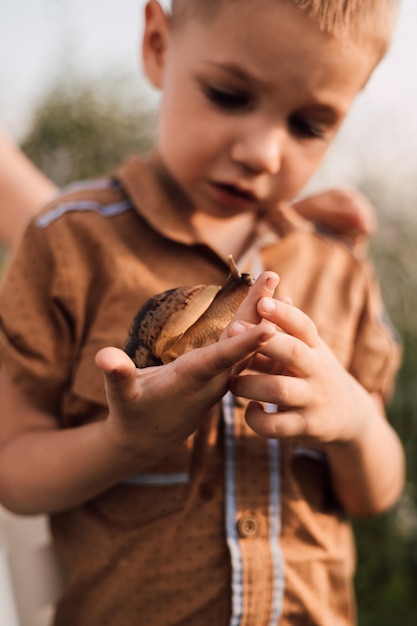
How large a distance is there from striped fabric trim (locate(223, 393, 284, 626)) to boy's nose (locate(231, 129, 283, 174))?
1.36ft

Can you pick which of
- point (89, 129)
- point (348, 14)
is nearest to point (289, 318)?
point (348, 14)

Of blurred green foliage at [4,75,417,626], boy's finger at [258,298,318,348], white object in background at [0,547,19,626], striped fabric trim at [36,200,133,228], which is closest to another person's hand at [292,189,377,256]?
striped fabric trim at [36,200,133,228]

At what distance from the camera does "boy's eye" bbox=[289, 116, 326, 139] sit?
124 cm

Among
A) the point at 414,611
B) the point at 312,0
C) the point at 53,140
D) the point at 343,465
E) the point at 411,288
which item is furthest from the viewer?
the point at 53,140

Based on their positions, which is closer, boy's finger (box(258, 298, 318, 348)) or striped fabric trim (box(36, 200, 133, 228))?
boy's finger (box(258, 298, 318, 348))

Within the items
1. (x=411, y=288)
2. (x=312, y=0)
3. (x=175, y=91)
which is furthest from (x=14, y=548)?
(x=411, y=288)

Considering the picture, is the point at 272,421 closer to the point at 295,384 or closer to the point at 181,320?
the point at 295,384

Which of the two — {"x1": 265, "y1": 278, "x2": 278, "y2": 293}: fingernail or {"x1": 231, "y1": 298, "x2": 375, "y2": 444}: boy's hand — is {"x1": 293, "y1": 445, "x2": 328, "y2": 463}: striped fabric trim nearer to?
{"x1": 231, "y1": 298, "x2": 375, "y2": 444}: boy's hand

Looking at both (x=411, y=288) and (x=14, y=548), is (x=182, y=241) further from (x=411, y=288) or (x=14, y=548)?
(x=411, y=288)

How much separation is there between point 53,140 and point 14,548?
3600mm

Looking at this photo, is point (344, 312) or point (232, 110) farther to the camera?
point (344, 312)

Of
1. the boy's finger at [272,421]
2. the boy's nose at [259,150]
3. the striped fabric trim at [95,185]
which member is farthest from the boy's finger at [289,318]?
the striped fabric trim at [95,185]

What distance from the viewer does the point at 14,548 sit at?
1.51 meters

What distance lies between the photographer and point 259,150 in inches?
46.8
